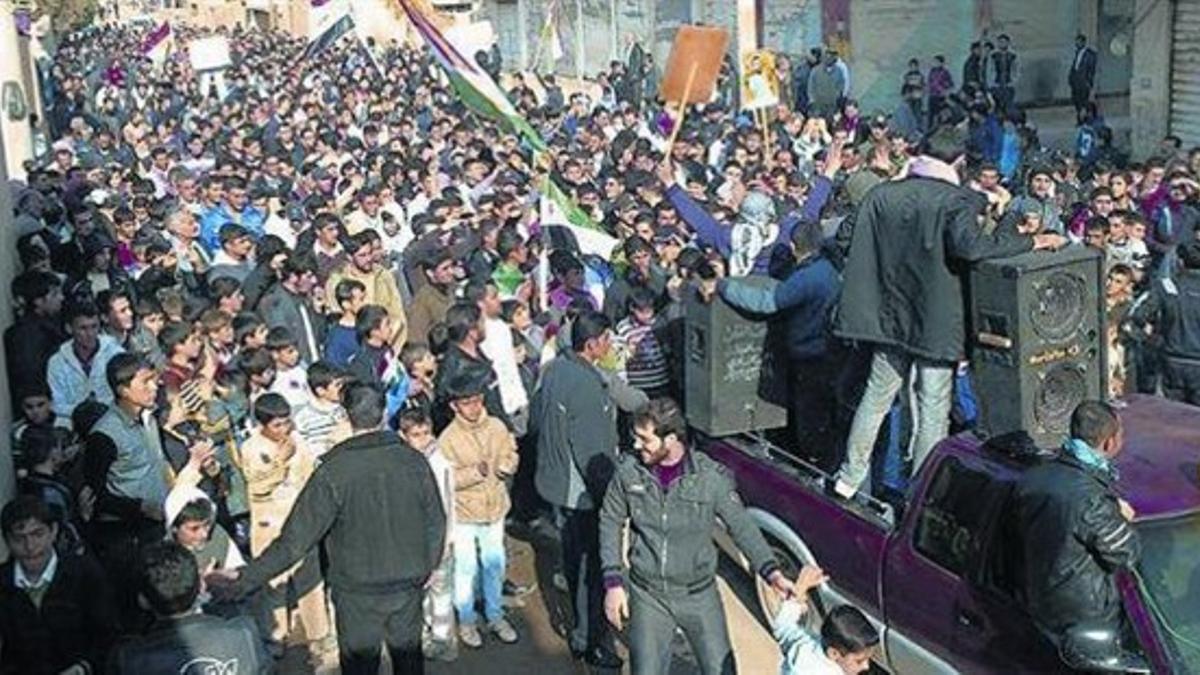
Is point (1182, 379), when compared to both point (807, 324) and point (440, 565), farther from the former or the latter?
point (440, 565)

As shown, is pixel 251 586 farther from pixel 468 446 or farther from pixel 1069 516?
pixel 1069 516

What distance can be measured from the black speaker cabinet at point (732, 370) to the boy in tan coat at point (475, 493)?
114 centimetres

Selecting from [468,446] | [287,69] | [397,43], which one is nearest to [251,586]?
[468,446]

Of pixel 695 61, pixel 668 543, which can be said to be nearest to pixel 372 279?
pixel 668 543

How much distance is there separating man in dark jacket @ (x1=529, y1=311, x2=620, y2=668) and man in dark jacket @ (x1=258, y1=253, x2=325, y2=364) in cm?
235

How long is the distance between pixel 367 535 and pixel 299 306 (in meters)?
3.78

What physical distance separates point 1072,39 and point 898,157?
41.5 feet

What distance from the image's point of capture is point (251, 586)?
20.4ft

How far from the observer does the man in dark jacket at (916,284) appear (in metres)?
6.59

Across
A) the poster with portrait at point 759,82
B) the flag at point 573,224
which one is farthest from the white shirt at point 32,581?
the poster with portrait at point 759,82

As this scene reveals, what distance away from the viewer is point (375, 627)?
20.7 feet

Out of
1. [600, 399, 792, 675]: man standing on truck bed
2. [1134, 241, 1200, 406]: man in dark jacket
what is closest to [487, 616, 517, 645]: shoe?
[600, 399, 792, 675]: man standing on truck bed

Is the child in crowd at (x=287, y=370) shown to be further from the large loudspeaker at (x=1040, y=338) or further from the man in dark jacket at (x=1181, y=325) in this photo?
the man in dark jacket at (x=1181, y=325)

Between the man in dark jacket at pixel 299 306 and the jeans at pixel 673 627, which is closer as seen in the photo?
A: the jeans at pixel 673 627
